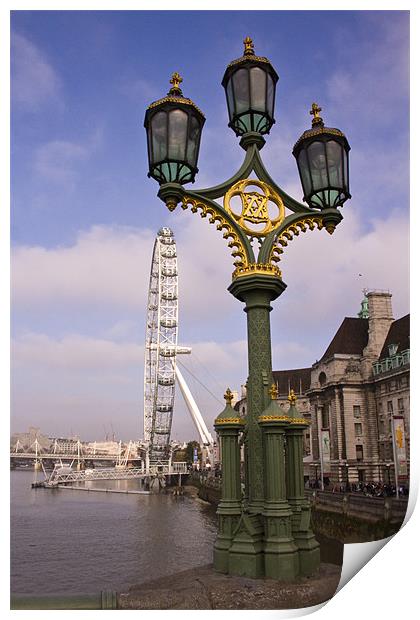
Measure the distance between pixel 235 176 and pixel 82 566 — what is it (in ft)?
65.3

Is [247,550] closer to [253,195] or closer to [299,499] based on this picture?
[299,499]

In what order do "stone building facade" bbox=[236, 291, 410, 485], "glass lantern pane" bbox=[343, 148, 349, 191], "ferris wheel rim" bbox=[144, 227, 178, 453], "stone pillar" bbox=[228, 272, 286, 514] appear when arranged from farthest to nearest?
1. "ferris wheel rim" bbox=[144, 227, 178, 453]
2. "stone building facade" bbox=[236, 291, 410, 485]
3. "glass lantern pane" bbox=[343, 148, 349, 191]
4. "stone pillar" bbox=[228, 272, 286, 514]

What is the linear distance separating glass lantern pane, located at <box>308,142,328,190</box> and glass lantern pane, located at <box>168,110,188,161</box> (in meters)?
1.47

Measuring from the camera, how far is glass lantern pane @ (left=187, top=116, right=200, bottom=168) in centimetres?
587

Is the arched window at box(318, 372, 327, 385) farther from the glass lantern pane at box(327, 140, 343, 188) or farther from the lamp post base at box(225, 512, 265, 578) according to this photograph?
the lamp post base at box(225, 512, 265, 578)

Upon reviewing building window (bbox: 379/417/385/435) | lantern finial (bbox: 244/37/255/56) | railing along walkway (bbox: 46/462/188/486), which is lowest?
railing along walkway (bbox: 46/462/188/486)

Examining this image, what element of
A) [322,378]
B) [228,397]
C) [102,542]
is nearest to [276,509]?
[228,397]

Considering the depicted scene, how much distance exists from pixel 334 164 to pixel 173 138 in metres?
1.80

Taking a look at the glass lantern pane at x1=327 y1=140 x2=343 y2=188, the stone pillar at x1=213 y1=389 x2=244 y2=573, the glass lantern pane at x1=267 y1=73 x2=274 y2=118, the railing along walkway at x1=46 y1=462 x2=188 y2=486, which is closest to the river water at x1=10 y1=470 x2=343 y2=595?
the stone pillar at x1=213 y1=389 x2=244 y2=573

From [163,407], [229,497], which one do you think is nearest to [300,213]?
[229,497]

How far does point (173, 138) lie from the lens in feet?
19.0

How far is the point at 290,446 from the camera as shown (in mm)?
6008

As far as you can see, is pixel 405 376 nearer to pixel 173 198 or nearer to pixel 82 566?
pixel 82 566

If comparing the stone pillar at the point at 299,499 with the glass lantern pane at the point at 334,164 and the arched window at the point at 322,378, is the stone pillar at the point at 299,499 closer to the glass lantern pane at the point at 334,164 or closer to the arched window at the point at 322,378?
the glass lantern pane at the point at 334,164
